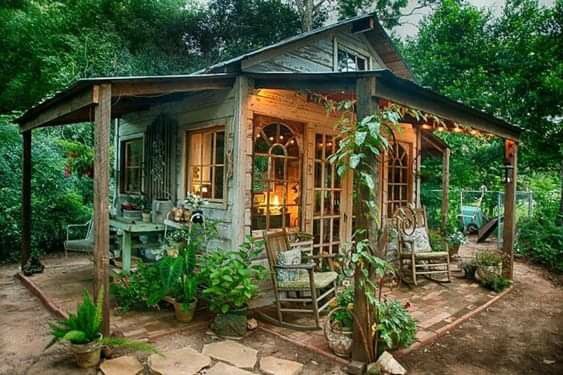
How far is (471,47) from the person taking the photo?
10.0 m

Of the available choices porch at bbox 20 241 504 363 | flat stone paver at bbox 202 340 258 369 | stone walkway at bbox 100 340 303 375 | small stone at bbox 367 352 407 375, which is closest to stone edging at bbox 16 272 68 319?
porch at bbox 20 241 504 363

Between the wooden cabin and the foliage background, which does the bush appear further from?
the wooden cabin

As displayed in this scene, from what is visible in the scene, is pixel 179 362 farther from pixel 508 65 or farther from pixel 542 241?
pixel 508 65

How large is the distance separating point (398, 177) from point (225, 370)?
16.5ft

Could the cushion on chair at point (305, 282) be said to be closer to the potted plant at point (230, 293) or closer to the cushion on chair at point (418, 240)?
the potted plant at point (230, 293)

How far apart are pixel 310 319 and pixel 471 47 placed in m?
9.06

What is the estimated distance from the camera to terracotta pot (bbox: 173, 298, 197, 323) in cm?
375

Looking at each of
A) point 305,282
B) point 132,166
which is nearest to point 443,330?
point 305,282

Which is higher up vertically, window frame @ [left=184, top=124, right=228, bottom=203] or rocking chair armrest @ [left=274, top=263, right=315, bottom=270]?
window frame @ [left=184, top=124, right=228, bottom=203]

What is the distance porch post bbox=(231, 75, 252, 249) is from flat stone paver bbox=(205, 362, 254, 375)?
1.52m

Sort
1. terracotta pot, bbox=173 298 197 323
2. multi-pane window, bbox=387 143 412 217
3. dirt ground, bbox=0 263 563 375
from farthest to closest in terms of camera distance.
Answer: multi-pane window, bbox=387 143 412 217
terracotta pot, bbox=173 298 197 323
dirt ground, bbox=0 263 563 375

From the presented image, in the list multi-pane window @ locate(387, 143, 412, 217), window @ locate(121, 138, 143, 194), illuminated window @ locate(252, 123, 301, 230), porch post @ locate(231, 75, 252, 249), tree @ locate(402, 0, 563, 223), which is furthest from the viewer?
tree @ locate(402, 0, 563, 223)

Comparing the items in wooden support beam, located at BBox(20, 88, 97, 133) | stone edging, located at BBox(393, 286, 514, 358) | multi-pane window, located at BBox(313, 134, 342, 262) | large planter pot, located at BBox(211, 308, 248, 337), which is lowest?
stone edging, located at BBox(393, 286, 514, 358)

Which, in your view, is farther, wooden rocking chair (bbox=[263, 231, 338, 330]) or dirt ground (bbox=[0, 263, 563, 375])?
wooden rocking chair (bbox=[263, 231, 338, 330])
